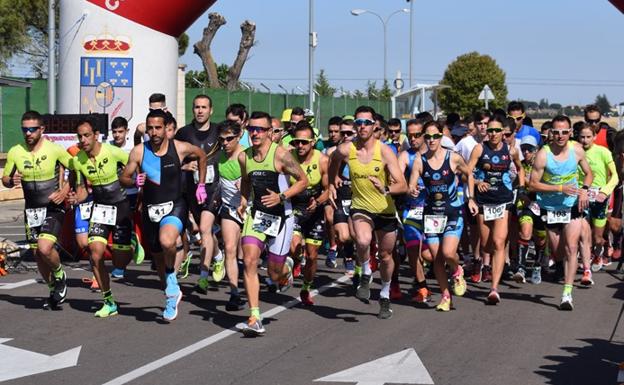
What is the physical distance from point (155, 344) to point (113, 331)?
800 millimetres

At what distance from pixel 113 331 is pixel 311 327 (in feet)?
6.07

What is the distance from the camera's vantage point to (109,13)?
793 inches

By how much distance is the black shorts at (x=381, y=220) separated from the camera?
11.0 m

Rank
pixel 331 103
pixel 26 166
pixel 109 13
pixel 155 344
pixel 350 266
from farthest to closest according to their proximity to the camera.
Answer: pixel 331 103 < pixel 109 13 < pixel 350 266 < pixel 26 166 < pixel 155 344

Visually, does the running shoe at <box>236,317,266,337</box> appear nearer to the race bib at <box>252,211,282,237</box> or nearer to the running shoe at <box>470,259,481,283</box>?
the race bib at <box>252,211,282,237</box>

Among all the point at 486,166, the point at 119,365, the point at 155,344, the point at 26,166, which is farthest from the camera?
the point at 486,166

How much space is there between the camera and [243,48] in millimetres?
48469

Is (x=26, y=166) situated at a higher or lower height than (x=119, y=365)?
higher

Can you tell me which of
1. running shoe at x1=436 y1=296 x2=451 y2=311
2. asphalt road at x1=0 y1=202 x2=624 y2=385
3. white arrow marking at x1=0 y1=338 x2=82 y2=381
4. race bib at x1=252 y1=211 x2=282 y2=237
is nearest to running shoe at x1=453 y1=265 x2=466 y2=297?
asphalt road at x1=0 y1=202 x2=624 y2=385

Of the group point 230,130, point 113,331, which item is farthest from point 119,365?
point 230,130

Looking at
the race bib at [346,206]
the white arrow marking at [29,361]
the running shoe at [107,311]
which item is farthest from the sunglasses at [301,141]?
the white arrow marking at [29,361]

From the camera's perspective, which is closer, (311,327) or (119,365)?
(119,365)

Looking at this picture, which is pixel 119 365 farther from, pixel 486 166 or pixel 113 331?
pixel 486 166

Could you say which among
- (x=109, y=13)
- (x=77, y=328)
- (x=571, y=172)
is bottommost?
(x=77, y=328)
